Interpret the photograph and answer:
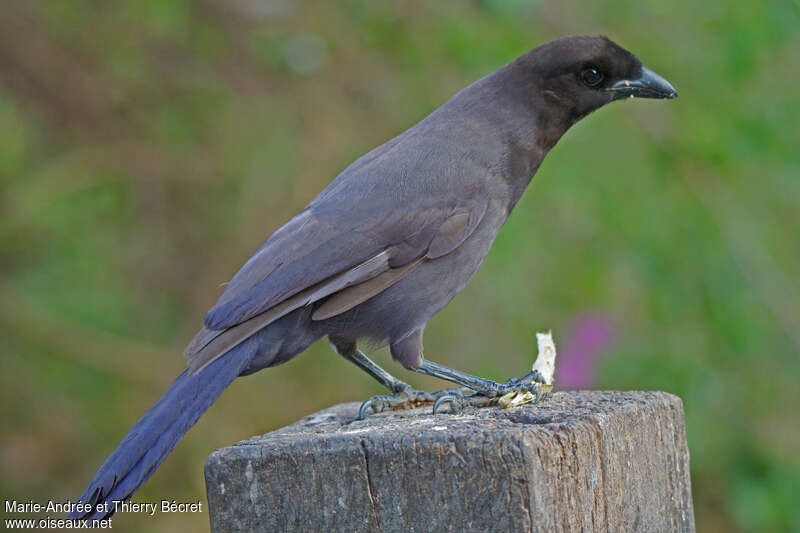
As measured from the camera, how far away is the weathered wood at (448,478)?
1938 mm

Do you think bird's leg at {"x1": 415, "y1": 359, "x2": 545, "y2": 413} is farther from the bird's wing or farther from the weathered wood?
the weathered wood

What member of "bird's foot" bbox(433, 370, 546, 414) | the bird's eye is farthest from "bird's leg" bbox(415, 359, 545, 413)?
the bird's eye

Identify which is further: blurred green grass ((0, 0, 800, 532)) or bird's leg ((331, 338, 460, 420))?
blurred green grass ((0, 0, 800, 532))

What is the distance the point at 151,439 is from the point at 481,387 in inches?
44.1

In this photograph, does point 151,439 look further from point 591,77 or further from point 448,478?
point 591,77

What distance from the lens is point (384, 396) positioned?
10.3 ft

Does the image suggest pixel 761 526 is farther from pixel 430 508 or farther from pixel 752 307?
pixel 430 508

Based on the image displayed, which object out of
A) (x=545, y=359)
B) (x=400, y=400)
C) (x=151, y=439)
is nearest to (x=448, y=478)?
(x=151, y=439)

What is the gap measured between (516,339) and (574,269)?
497mm

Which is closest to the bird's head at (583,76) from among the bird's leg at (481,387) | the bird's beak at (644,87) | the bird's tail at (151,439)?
the bird's beak at (644,87)

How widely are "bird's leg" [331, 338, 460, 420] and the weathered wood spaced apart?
27.6 inches

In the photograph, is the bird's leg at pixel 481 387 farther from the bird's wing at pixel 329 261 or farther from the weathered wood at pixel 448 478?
the weathered wood at pixel 448 478

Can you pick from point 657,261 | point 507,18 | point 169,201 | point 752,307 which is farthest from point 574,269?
point 169,201

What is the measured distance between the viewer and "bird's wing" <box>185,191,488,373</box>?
2.99 m
